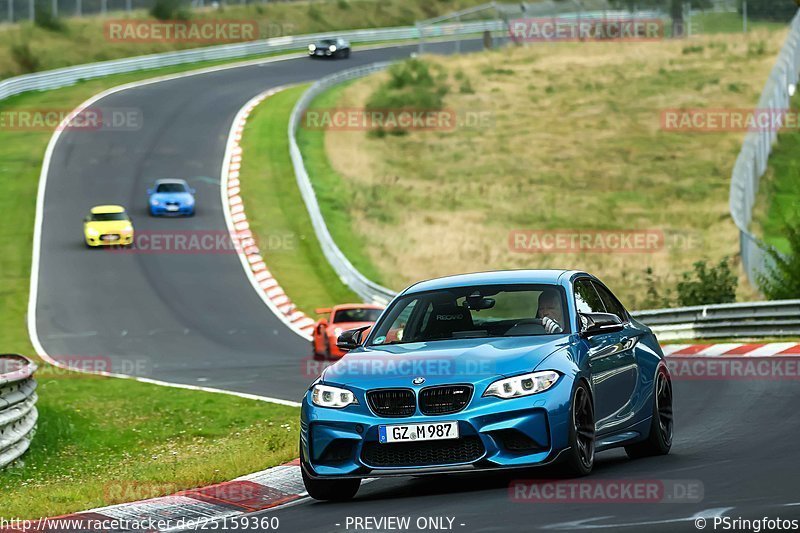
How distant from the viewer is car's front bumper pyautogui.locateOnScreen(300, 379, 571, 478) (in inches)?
378

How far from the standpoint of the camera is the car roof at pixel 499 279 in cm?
1108

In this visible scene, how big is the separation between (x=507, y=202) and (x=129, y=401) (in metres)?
29.8

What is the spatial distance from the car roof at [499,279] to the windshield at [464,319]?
47 mm

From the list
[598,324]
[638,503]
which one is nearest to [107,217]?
[598,324]

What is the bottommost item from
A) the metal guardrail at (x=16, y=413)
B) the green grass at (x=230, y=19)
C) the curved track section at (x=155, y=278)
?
the curved track section at (x=155, y=278)

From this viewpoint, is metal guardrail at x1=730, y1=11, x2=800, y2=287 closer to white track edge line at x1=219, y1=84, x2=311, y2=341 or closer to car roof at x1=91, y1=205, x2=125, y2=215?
white track edge line at x1=219, y1=84, x2=311, y2=341

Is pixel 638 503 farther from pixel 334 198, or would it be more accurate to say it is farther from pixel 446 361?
pixel 334 198

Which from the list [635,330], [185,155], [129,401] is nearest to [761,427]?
[635,330]

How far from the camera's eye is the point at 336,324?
2812cm

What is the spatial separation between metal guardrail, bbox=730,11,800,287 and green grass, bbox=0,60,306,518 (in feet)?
40.7

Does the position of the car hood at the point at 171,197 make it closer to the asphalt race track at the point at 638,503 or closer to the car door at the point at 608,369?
the asphalt race track at the point at 638,503

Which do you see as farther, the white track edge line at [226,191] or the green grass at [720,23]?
the green grass at [720,23]

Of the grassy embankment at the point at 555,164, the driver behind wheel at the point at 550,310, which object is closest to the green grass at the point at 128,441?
the driver behind wheel at the point at 550,310

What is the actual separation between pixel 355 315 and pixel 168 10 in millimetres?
60707
